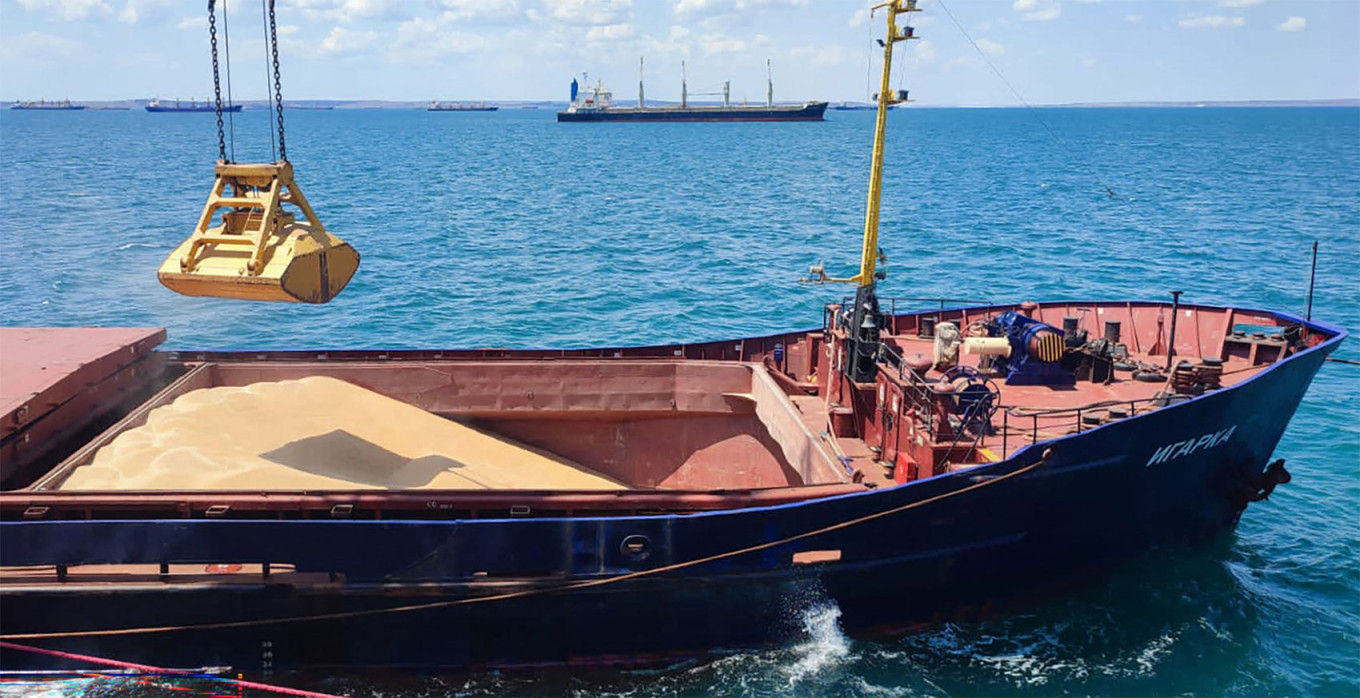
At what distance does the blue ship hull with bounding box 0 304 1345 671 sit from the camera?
1219 centimetres

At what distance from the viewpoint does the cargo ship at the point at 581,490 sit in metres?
12.3

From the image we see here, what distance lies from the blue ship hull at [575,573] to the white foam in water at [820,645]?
0.56 feet

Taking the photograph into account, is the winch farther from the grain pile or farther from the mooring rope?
the grain pile

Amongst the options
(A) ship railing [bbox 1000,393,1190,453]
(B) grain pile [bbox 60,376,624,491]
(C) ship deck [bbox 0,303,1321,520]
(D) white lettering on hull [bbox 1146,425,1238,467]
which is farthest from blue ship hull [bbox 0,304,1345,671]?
(B) grain pile [bbox 60,376,624,491]

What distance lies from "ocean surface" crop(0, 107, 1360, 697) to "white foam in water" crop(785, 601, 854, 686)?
4 centimetres

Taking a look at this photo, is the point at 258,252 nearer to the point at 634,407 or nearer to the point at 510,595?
the point at 510,595

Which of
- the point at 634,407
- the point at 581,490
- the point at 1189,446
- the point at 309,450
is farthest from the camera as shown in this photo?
the point at 634,407

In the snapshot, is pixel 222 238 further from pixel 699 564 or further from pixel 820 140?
pixel 820 140

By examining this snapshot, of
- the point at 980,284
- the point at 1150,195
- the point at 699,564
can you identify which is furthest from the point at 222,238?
the point at 1150,195

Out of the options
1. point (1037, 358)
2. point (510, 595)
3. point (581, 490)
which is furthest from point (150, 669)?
point (1037, 358)

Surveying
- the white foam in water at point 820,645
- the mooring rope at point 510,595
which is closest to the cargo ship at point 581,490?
the mooring rope at point 510,595

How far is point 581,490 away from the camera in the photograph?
12.6m

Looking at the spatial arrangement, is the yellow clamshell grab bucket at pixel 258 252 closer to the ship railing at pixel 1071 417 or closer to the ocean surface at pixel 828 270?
the ocean surface at pixel 828 270

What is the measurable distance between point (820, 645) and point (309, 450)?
774 cm
